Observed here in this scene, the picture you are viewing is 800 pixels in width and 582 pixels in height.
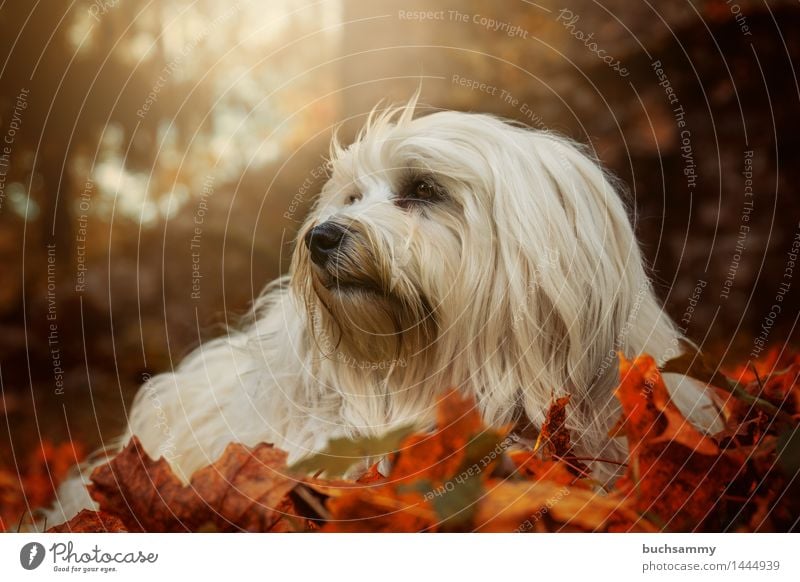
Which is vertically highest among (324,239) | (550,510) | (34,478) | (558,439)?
(324,239)

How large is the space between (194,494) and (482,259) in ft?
2.91

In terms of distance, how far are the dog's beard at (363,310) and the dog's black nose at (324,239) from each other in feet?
0.07

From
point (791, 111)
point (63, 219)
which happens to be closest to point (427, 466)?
point (63, 219)

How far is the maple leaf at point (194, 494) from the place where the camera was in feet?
5.84

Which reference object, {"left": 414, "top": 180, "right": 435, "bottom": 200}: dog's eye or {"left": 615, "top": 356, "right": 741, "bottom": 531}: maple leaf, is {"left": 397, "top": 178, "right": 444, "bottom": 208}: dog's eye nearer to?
{"left": 414, "top": 180, "right": 435, "bottom": 200}: dog's eye

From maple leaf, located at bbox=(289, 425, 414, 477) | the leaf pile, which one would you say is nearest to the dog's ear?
maple leaf, located at bbox=(289, 425, 414, 477)

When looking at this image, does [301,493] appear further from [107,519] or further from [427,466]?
[107,519]

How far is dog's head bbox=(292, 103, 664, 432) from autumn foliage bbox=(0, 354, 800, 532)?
0.15 metres

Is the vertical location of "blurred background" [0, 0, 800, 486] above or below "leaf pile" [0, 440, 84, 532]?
above

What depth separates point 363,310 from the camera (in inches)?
77.7

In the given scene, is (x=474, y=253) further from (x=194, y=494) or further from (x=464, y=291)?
(x=194, y=494)

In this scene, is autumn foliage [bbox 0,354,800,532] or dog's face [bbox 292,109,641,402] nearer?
autumn foliage [bbox 0,354,800,532]

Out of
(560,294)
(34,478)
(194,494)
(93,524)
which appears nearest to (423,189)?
(560,294)

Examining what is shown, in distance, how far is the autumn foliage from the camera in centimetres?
166
